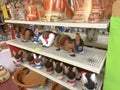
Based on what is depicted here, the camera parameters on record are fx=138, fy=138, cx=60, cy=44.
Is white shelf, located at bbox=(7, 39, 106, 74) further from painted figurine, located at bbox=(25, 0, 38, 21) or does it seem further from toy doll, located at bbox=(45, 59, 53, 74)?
painted figurine, located at bbox=(25, 0, 38, 21)

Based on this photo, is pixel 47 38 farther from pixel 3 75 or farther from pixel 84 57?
pixel 3 75

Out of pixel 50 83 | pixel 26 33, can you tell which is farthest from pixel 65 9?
pixel 50 83

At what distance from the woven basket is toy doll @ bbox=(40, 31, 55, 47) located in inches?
21.4

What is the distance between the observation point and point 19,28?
1.65m

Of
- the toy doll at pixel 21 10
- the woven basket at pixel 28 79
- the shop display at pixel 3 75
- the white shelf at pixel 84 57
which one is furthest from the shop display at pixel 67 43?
the shop display at pixel 3 75

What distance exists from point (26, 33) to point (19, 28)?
0.25m

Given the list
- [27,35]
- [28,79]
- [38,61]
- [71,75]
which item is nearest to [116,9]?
[71,75]

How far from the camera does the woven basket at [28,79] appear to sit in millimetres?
1585

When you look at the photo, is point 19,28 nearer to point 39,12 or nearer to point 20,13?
point 20,13

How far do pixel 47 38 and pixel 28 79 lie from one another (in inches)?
28.5

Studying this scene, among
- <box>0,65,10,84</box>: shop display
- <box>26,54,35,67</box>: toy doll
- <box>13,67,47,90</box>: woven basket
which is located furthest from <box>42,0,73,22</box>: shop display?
<box>0,65,10,84</box>: shop display

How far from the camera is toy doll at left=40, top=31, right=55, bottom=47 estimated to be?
4.03ft

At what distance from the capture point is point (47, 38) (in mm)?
1235

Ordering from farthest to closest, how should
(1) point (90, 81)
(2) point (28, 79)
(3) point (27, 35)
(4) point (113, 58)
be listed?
1. (2) point (28, 79)
2. (3) point (27, 35)
3. (1) point (90, 81)
4. (4) point (113, 58)
